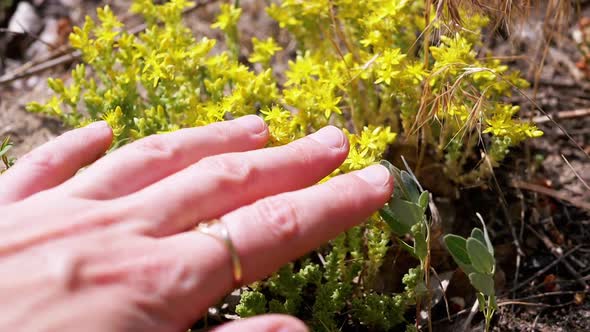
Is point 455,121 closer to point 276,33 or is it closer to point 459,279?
point 459,279

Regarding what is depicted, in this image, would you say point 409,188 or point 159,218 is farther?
point 409,188

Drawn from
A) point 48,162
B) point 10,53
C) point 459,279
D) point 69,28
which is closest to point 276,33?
point 69,28

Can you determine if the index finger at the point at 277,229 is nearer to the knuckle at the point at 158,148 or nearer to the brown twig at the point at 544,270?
the knuckle at the point at 158,148

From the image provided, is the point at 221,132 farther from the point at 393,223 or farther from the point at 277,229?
the point at 393,223

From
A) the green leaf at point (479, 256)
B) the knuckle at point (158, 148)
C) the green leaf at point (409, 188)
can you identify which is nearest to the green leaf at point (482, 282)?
the green leaf at point (479, 256)

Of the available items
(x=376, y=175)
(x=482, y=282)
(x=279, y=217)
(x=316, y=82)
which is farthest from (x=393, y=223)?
(x=316, y=82)

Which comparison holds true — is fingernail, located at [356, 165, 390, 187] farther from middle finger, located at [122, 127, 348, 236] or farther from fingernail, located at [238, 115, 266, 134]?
fingernail, located at [238, 115, 266, 134]

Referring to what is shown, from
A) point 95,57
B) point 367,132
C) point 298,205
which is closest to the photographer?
point 298,205
